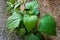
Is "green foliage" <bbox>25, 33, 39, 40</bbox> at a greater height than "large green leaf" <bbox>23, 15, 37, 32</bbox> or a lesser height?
lesser

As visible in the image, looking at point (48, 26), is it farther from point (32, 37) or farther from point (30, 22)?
point (32, 37)

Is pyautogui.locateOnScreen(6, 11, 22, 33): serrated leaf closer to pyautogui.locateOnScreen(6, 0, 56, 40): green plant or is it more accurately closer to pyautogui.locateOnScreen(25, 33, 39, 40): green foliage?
pyautogui.locateOnScreen(6, 0, 56, 40): green plant

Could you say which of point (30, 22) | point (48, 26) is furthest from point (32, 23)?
point (48, 26)

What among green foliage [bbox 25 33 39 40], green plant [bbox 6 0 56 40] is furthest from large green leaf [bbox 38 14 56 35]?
green foliage [bbox 25 33 39 40]

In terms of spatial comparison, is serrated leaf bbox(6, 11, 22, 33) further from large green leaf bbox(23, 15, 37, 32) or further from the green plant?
large green leaf bbox(23, 15, 37, 32)

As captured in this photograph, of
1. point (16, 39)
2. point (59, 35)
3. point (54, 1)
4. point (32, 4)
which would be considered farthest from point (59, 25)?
point (16, 39)

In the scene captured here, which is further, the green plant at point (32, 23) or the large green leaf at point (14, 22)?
the large green leaf at point (14, 22)

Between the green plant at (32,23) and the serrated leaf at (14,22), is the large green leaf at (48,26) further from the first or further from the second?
the serrated leaf at (14,22)

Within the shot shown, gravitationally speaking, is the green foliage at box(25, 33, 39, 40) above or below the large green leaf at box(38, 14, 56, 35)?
below

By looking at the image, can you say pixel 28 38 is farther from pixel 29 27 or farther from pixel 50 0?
pixel 50 0

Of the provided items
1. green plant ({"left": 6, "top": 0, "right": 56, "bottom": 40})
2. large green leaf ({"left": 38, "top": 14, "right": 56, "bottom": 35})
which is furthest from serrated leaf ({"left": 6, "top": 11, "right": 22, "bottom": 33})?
large green leaf ({"left": 38, "top": 14, "right": 56, "bottom": 35})

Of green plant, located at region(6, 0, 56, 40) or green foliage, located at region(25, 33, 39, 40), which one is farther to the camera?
green foliage, located at region(25, 33, 39, 40)

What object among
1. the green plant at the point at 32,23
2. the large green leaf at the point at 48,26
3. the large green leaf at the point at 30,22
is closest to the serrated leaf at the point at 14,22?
the green plant at the point at 32,23
